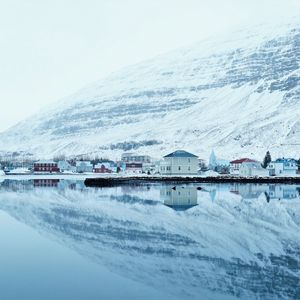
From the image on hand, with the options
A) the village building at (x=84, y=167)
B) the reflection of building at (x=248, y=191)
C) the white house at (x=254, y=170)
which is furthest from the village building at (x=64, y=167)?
the reflection of building at (x=248, y=191)

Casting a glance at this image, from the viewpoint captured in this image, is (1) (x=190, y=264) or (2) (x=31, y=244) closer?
(1) (x=190, y=264)

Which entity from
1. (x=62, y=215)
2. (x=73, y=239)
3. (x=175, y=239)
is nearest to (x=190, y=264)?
(x=175, y=239)

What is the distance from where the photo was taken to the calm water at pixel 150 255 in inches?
571

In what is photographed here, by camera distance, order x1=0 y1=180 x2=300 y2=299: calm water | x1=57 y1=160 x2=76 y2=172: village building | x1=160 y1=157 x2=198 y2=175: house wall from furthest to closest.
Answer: x1=57 y1=160 x2=76 y2=172: village building
x1=160 y1=157 x2=198 y2=175: house wall
x1=0 y1=180 x2=300 y2=299: calm water

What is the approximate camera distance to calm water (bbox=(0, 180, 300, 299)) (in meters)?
14.5

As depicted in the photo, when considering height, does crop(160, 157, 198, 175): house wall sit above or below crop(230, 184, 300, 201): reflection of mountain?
above

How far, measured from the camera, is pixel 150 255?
62.7 ft

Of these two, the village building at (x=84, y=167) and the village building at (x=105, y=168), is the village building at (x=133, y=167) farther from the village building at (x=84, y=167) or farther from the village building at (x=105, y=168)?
the village building at (x=84, y=167)

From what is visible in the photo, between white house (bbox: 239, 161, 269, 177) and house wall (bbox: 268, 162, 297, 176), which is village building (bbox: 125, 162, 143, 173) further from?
white house (bbox: 239, 161, 269, 177)

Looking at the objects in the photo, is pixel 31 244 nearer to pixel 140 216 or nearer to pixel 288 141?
pixel 140 216

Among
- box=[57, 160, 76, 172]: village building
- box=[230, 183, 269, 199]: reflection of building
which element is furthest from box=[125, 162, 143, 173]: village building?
box=[230, 183, 269, 199]: reflection of building

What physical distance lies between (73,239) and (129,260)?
5.26 meters

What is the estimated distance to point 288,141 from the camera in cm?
19600

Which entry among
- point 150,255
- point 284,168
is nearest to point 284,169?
point 284,168
